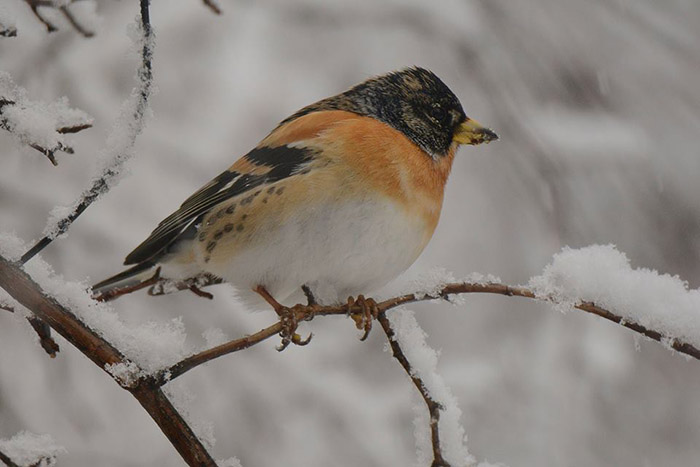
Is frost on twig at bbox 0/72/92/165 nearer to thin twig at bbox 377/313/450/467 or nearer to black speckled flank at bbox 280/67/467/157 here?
thin twig at bbox 377/313/450/467

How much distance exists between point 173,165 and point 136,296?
718 millimetres

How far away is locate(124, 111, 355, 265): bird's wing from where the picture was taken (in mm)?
2148

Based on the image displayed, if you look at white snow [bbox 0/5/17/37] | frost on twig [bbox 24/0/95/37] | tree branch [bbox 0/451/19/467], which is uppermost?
frost on twig [bbox 24/0/95/37]

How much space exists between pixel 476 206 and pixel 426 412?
2.93 m

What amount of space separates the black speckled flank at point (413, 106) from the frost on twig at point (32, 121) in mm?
1228

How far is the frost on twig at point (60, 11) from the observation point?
4.80ft

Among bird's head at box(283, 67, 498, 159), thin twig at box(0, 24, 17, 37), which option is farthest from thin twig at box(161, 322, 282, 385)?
bird's head at box(283, 67, 498, 159)

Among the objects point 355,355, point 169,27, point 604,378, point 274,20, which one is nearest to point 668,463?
point 604,378

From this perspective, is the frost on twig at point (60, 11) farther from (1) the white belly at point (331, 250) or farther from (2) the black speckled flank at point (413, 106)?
(2) the black speckled flank at point (413, 106)

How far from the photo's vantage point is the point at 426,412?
145 cm

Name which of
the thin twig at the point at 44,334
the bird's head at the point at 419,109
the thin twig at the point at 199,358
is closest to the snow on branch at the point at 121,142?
the thin twig at the point at 44,334

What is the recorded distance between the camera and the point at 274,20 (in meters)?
4.22

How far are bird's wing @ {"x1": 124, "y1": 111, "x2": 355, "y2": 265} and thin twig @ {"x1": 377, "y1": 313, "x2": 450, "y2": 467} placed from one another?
779 mm

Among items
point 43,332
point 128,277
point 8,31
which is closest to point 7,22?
point 8,31
